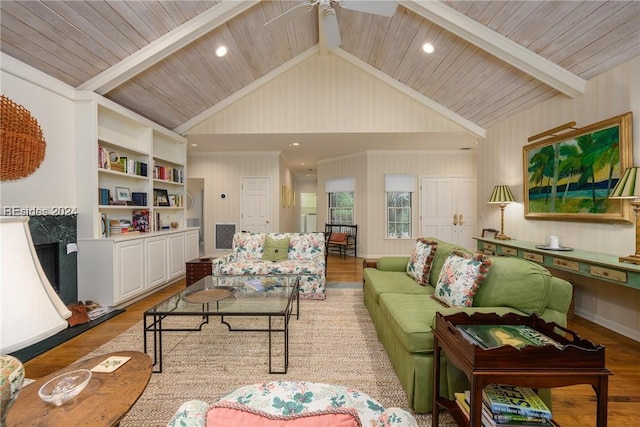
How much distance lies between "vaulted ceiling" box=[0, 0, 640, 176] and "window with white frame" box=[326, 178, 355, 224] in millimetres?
2870

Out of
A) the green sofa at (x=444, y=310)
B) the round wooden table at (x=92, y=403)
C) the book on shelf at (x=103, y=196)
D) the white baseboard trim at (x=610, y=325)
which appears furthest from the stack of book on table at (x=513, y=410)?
the book on shelf at (x=103, y=196)

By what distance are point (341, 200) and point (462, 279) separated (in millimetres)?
5527

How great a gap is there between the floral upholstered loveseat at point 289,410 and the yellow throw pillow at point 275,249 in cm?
307

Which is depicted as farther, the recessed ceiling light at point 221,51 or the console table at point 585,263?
the recessed ceiling light at point 221,51

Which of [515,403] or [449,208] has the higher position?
[449,208]

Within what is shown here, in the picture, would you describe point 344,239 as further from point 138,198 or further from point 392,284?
point 138,198

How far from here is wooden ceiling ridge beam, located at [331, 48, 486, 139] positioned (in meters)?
4.95

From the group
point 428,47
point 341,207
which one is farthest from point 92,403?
point 341,207

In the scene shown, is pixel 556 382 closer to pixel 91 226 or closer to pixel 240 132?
pixel 91 226

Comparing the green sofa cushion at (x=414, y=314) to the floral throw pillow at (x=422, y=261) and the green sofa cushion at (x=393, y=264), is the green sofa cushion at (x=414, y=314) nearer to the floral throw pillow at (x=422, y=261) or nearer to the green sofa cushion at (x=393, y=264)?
the floral throw pillow at (x=422, y=261)

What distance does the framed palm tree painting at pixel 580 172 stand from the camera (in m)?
2.62

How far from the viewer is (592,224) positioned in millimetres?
2961

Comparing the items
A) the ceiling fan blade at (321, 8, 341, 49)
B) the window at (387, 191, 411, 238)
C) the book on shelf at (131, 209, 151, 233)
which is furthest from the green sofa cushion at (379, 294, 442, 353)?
the window at (387, 191, 411, 238)

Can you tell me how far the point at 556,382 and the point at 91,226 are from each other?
421cm
